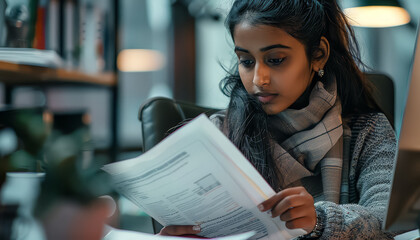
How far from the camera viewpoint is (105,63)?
200cm

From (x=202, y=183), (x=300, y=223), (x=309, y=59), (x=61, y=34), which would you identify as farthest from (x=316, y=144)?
(x=61, y=34)

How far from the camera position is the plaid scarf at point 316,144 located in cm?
110

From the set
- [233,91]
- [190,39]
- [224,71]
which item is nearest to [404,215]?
[233,91]

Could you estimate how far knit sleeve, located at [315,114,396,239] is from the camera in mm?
790

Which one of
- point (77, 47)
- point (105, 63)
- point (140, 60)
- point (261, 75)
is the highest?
point (261, 75)

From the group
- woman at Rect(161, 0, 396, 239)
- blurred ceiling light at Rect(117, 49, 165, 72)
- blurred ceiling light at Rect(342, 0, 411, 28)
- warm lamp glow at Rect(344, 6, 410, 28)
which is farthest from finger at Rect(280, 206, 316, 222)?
blurred ceiling light at Rect(117, 49, 165, 72)

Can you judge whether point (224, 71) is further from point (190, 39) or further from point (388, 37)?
point (388, 37)

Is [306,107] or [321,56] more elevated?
[321,56]

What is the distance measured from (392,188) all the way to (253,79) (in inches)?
21.8

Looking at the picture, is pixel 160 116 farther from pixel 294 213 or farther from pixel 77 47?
pixel 77 47

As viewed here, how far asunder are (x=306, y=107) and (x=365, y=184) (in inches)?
9.3

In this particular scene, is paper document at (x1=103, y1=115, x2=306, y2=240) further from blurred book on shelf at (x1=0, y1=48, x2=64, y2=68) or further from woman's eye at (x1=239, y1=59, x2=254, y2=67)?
blurred book on shelf at (x1=0, y1=48, x2=64, y2=68)

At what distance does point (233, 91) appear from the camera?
1.24 m

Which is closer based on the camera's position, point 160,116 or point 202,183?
point 202,183
